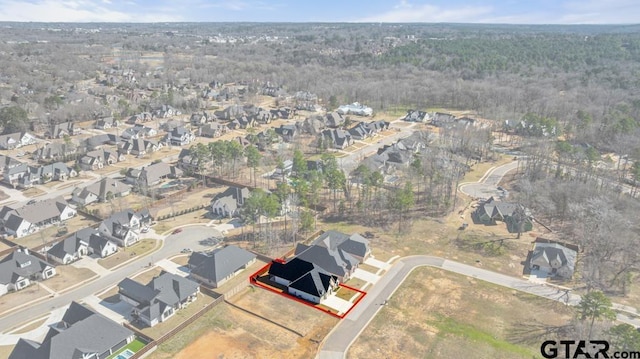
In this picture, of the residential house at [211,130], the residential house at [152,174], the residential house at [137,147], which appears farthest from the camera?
the residential house at [211,130]

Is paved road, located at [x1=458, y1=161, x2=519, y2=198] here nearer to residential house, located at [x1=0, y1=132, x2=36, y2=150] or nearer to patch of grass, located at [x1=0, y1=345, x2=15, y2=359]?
patch of grass, located at [x1=0, y1=345, x2=15, y2=359]

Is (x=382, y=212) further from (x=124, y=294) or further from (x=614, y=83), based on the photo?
(x=614, y=83)

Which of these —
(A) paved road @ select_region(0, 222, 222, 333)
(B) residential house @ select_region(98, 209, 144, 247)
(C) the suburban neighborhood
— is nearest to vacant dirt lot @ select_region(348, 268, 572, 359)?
(C) the suburban neighborhood

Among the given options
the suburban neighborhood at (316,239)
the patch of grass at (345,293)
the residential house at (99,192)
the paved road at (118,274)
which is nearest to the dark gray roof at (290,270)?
the suburban neighborhood at (316,239)

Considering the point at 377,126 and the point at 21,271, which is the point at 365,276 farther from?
the point at 377,126

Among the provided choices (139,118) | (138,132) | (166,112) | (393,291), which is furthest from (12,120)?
(393,291)

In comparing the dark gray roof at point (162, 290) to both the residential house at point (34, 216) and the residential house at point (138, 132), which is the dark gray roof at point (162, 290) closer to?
the residential house at point (34, 216)

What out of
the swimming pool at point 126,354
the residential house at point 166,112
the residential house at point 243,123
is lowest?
the swimming pool at point 126,354
